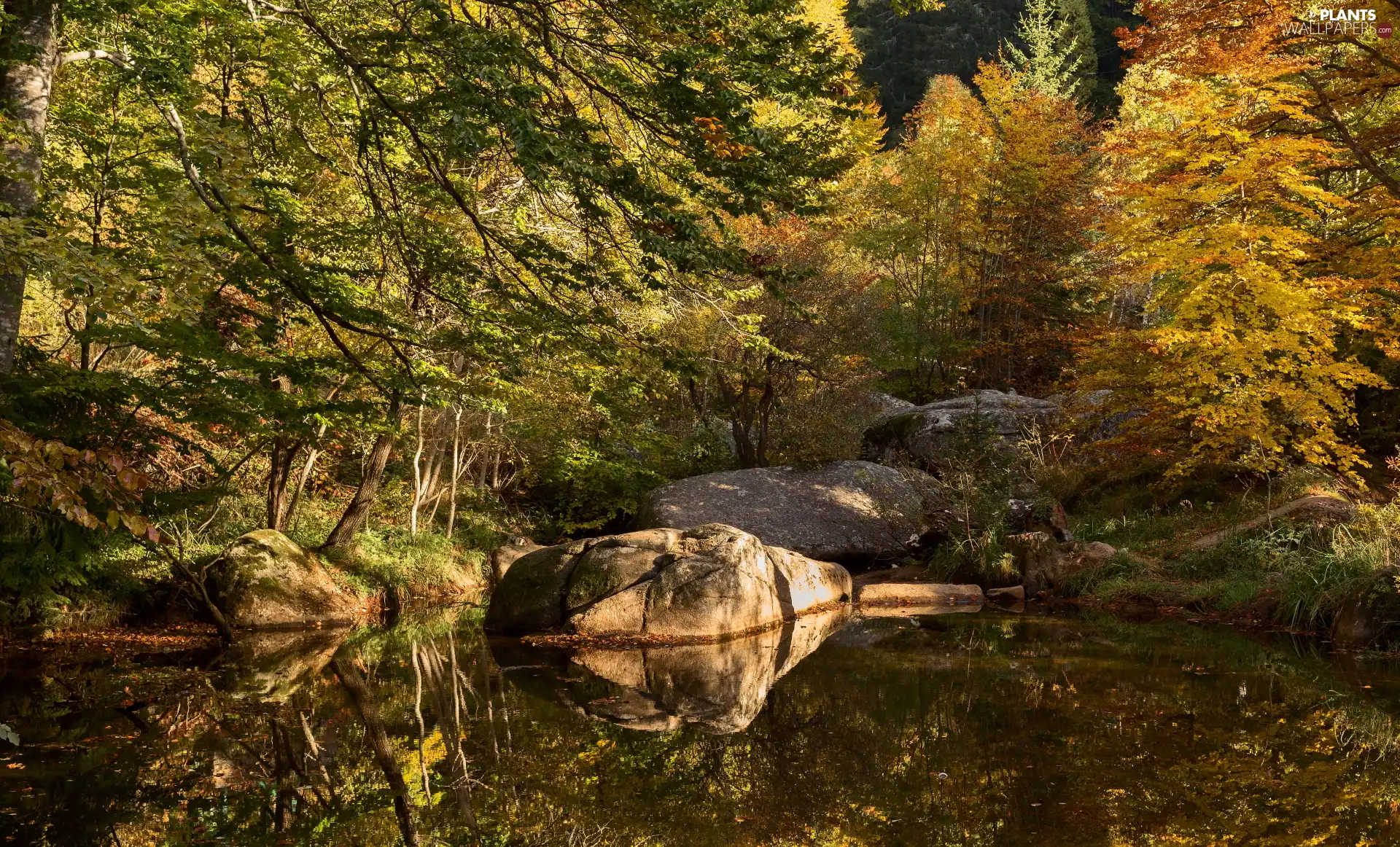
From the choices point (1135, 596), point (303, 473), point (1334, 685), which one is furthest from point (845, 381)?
point (1334, 685)

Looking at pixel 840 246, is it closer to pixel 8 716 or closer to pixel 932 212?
pixel 932 212

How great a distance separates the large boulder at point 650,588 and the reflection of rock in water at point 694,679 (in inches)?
15.9

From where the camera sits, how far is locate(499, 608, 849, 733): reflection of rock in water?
6.83 meters

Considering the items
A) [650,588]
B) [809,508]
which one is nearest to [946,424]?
[809,508]

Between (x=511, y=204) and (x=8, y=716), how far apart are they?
279 inches

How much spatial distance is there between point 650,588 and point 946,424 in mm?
9033

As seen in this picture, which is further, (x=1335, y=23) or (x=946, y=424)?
(x=946, y=424)

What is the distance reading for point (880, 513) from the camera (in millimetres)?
15531

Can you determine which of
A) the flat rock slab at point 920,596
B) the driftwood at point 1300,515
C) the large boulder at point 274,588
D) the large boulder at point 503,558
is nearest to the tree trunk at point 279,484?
the large boulder at point 274,588

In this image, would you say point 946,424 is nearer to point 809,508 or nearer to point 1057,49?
point 809,508

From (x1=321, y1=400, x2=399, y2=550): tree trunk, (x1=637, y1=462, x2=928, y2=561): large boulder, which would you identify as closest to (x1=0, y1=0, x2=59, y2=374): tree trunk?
(x1=321, y1=400, x2=399, y2=550): tree trunk

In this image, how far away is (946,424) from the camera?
1775 centimetres

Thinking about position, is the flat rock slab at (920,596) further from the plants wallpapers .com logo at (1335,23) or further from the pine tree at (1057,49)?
the pine tree at (1057,49)

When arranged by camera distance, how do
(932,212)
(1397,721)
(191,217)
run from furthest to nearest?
(932,212)
(1397,721)
(191,217)
